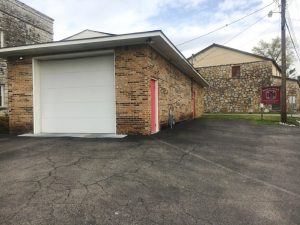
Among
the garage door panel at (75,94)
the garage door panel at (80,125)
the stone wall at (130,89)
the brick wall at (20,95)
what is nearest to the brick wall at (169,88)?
the stone wall at (130,89)

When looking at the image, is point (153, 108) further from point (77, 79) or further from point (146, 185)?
point (146, 185)

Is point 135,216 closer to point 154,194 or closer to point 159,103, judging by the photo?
point 154,194

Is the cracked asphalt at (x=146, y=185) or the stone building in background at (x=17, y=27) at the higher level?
the stone building in background at (x=17, y=27)

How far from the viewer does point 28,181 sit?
4824 millimetres

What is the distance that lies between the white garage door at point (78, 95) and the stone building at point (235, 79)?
26089 millimetres

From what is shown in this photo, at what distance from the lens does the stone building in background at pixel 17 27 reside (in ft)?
58.0

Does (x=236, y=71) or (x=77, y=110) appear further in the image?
(x=236, y=71)

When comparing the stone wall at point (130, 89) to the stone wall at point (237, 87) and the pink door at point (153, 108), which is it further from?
the stone wall at point (237, 87)

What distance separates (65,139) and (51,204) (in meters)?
5.51

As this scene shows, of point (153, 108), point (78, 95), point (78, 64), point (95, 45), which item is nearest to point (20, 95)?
point (78, 95)

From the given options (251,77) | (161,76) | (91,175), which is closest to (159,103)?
(161,76)

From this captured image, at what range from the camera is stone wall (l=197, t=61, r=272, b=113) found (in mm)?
32625

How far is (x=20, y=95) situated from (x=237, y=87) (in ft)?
90.5

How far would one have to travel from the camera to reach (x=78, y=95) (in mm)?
10688
